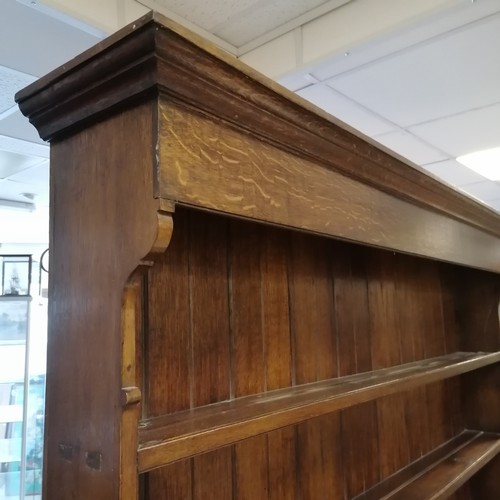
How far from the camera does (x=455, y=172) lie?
3537mm

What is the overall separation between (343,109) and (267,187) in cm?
174

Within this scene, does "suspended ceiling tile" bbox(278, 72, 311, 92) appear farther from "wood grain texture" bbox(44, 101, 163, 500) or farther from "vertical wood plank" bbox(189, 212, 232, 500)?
"wood grain texture" bbox(44, 101, 163, 500)

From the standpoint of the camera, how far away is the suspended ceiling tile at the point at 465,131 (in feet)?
8.31

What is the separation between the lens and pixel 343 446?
1.22 meters

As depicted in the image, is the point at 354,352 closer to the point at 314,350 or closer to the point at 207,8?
the point at 314,350

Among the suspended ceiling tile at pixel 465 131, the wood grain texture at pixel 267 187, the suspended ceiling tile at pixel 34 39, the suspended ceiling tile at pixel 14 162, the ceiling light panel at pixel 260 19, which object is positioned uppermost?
the ceiling light panel at pixel 260 19

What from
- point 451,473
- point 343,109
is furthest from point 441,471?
point 343,109

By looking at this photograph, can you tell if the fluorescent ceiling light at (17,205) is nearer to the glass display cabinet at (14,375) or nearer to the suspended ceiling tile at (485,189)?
the glass display cabinet at (14,375)

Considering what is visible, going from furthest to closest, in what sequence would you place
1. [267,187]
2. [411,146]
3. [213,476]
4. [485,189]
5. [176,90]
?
[485,189] → [411,146] → [213,476] → [267,187] → [176,90]

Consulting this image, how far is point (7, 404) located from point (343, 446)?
380cm

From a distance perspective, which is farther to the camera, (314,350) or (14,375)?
(14,375)

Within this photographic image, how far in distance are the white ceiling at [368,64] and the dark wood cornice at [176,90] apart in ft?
3.08

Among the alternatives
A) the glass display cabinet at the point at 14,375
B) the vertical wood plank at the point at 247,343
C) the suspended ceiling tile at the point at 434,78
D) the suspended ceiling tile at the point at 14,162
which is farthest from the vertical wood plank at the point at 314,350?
the glass display cabinet at the point at 14,375

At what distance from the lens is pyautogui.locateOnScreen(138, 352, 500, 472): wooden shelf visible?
23.3 inches
